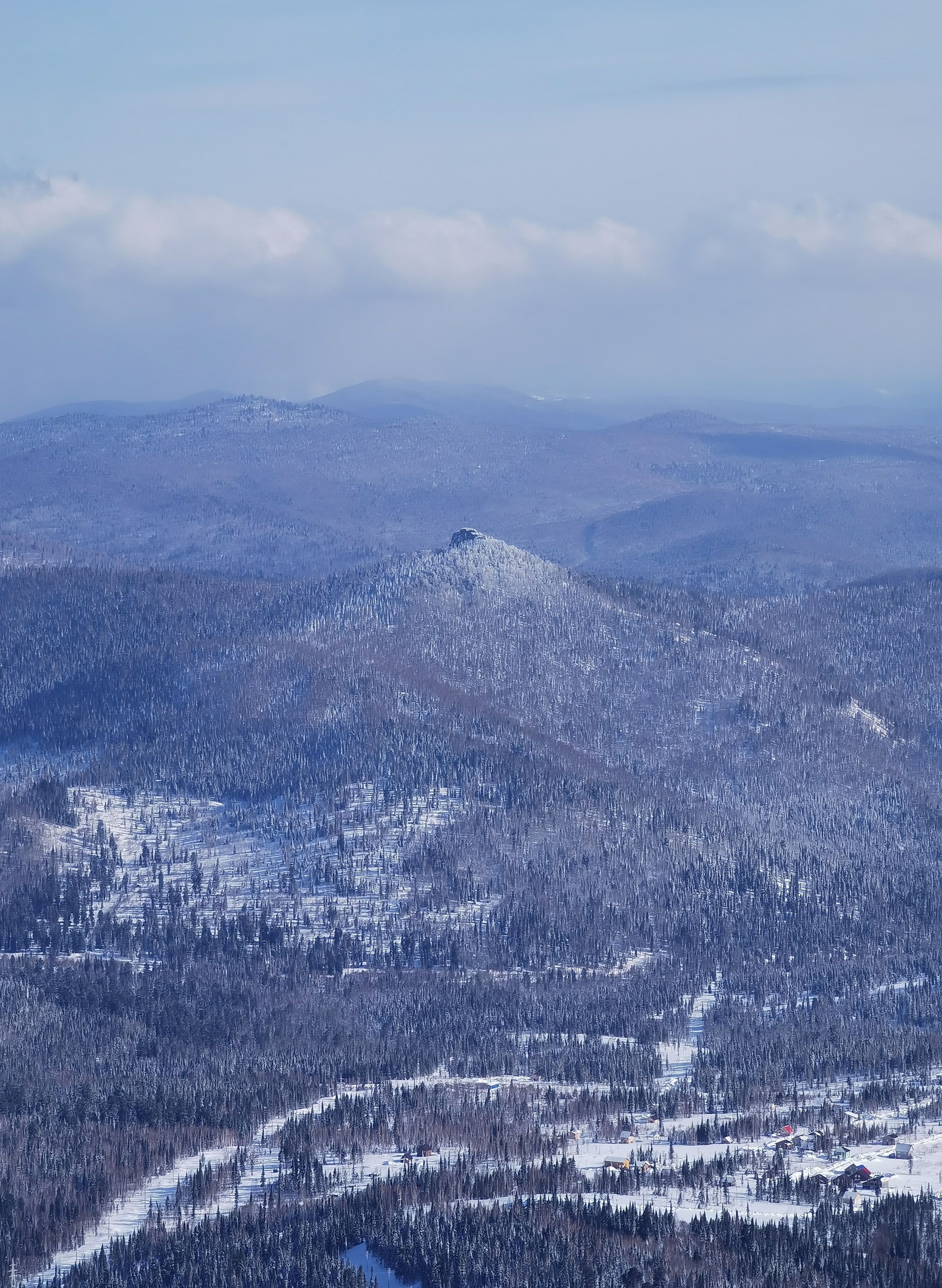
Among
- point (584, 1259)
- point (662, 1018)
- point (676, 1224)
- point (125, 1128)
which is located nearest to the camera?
point (584, 1259)

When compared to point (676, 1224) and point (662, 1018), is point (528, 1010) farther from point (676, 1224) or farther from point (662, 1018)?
point (676, 1224)

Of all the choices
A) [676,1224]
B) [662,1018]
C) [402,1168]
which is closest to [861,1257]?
[676,1224]

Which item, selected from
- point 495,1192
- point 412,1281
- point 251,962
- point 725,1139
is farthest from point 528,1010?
point 412,1281

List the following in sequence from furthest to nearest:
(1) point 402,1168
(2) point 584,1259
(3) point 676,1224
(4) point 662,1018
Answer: (4) point 662,1018 → (1) point 402,1168 → (3) point 676,1224 → (2) point 584,1259

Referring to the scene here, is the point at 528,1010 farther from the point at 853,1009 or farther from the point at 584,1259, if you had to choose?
the point at 584,1259

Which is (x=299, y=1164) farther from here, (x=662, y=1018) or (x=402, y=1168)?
(x=662, y=1018)

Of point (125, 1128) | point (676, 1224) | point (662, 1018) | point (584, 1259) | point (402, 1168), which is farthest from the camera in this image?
point (662, 1018)

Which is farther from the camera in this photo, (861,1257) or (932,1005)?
(932,1005)

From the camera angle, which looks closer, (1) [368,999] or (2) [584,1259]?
(2) [584,1259]

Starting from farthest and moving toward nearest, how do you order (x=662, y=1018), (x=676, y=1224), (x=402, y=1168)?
(x=662, y=1018) → (x=402, y=1168) → (x=676, y=1224)
